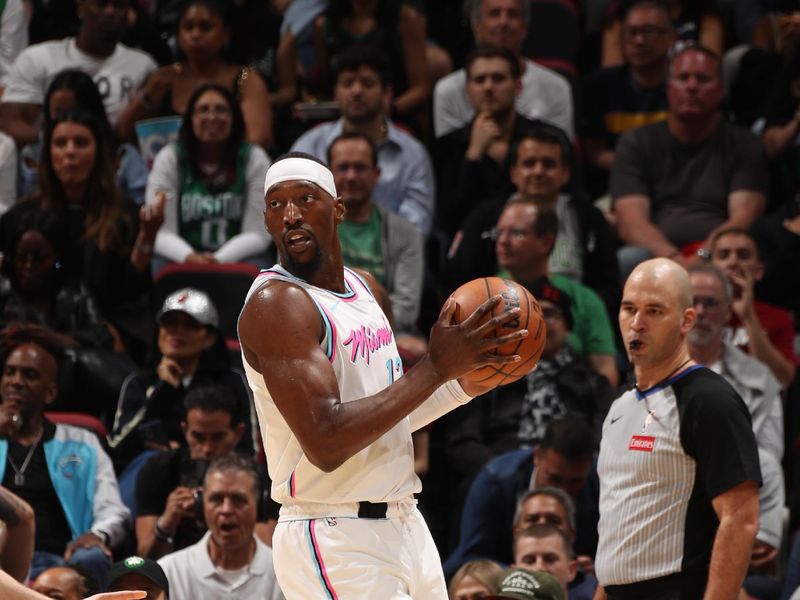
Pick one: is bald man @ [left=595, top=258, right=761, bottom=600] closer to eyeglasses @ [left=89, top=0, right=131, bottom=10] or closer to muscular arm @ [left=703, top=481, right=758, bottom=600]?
muscular arm @ [left=703, top=481, right=758, bottom=600]

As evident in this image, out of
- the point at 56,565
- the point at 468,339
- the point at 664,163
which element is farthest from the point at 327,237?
the point at 664,163

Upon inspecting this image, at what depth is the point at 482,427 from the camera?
25.5ft

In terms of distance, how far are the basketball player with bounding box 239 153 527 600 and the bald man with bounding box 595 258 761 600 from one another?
0.86 m

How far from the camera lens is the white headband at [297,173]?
4277 millimetres

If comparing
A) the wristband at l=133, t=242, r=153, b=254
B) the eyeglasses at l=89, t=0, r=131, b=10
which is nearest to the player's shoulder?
the wristband at l=133, t=242, r=153, b=254

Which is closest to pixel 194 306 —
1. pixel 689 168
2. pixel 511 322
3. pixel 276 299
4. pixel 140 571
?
pixel 140 571

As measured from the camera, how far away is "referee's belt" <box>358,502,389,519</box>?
4137mm

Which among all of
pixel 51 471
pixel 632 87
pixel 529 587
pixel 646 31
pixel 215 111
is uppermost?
pixel 646 31

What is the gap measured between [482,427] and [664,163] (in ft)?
8.28

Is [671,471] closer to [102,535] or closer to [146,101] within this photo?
[102,535]

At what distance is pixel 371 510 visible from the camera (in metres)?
4.15

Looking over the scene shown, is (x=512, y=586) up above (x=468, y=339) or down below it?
below

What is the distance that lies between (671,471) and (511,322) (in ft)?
3.81

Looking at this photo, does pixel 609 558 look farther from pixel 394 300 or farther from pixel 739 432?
pixel 394 300
